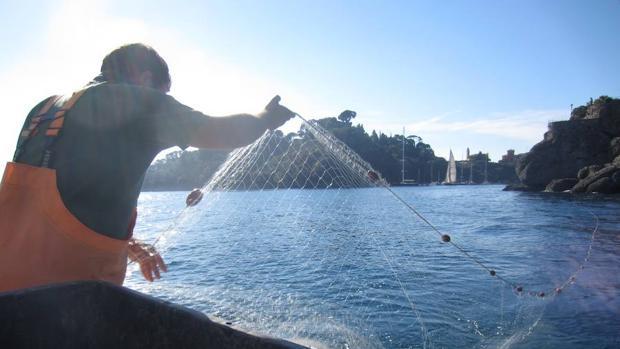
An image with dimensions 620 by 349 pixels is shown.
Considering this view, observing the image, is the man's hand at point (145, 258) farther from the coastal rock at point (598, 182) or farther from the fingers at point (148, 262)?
the coastal rock at point (598, 182)

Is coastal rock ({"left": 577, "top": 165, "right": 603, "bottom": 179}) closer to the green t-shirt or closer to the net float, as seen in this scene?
the net float

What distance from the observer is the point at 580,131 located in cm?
7831

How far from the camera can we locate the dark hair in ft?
7.81

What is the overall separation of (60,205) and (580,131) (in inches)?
3673

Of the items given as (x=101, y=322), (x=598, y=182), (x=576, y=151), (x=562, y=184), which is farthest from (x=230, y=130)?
(x=576, y=151)

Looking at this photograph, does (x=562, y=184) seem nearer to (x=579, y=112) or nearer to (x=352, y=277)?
(x=579, y=112)

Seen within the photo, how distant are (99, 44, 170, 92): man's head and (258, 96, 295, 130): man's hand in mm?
693

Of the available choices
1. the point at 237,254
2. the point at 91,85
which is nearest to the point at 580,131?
the point at 237,254

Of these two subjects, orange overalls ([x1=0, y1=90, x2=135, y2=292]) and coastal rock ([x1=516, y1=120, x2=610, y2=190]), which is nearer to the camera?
orange overalls ([x1=0, y1=90, x2=135, y2=292])

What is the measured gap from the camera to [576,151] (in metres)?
79.6

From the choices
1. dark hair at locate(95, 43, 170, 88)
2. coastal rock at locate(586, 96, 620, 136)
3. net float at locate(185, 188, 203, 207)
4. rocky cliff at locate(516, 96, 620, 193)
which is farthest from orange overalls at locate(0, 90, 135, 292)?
coastal rock at locate(586, 96, 620, 136)

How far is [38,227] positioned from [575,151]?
94058 mm

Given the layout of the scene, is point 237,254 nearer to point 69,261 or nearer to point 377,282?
point 377,282

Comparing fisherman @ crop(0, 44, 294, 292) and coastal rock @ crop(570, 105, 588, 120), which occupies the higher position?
coastal rock @ crop(570, 105, 588, 120)
